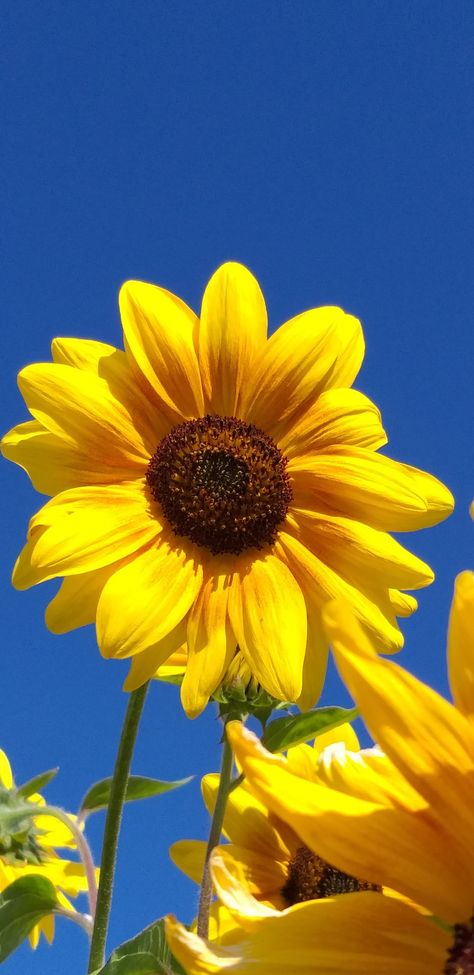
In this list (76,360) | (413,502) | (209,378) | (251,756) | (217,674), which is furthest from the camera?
(209,378)

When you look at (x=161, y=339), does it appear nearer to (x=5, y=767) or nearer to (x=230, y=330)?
(x=230, y=330)

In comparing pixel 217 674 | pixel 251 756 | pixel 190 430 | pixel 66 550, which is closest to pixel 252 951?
pixel 251 756

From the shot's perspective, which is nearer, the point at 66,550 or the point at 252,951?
the point at 252,951

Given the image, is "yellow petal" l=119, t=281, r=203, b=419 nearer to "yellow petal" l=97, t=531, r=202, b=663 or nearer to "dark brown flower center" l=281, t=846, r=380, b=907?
"yellow petal" l=97, t=531, r=202, b=663

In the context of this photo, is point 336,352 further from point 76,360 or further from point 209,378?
point 76,360

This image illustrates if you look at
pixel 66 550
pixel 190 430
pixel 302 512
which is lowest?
pixel 66 550

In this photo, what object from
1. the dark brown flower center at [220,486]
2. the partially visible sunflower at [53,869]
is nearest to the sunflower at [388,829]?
the dark brown flower center at [220,486]

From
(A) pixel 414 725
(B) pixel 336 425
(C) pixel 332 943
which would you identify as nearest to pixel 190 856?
(B) pixel 336 425
